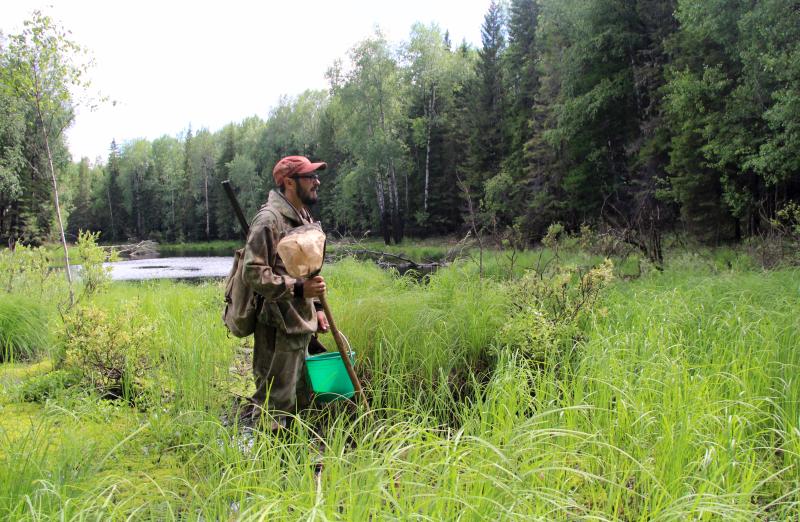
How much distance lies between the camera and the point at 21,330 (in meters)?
5.45

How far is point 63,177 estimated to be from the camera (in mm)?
32031

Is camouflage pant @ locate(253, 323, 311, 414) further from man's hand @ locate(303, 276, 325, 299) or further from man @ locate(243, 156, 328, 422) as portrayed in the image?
man's hand @ locate(303, 276, 325, 299)

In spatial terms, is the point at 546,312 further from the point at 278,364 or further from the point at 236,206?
the point at 236,206

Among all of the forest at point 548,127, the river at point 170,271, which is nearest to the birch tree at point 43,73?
the forest at point 548,127

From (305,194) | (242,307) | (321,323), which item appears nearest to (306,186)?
(305,194)

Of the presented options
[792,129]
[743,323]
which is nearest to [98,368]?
[743,323]

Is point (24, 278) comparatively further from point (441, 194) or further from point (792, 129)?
point (441, 194)

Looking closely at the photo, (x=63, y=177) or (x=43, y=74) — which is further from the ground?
(x=63, y=177)

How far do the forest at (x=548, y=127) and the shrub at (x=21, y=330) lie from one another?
0.94 meters

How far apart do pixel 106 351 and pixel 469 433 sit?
306cm

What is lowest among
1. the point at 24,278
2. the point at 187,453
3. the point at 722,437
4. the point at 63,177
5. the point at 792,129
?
the point at 187,453

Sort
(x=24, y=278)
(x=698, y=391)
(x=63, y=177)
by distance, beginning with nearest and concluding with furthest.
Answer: (x=698, y=391) → (x=24, y=278) → (x=63, y=177)

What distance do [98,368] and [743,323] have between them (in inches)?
204

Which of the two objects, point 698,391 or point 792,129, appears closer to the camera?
point 698,391
